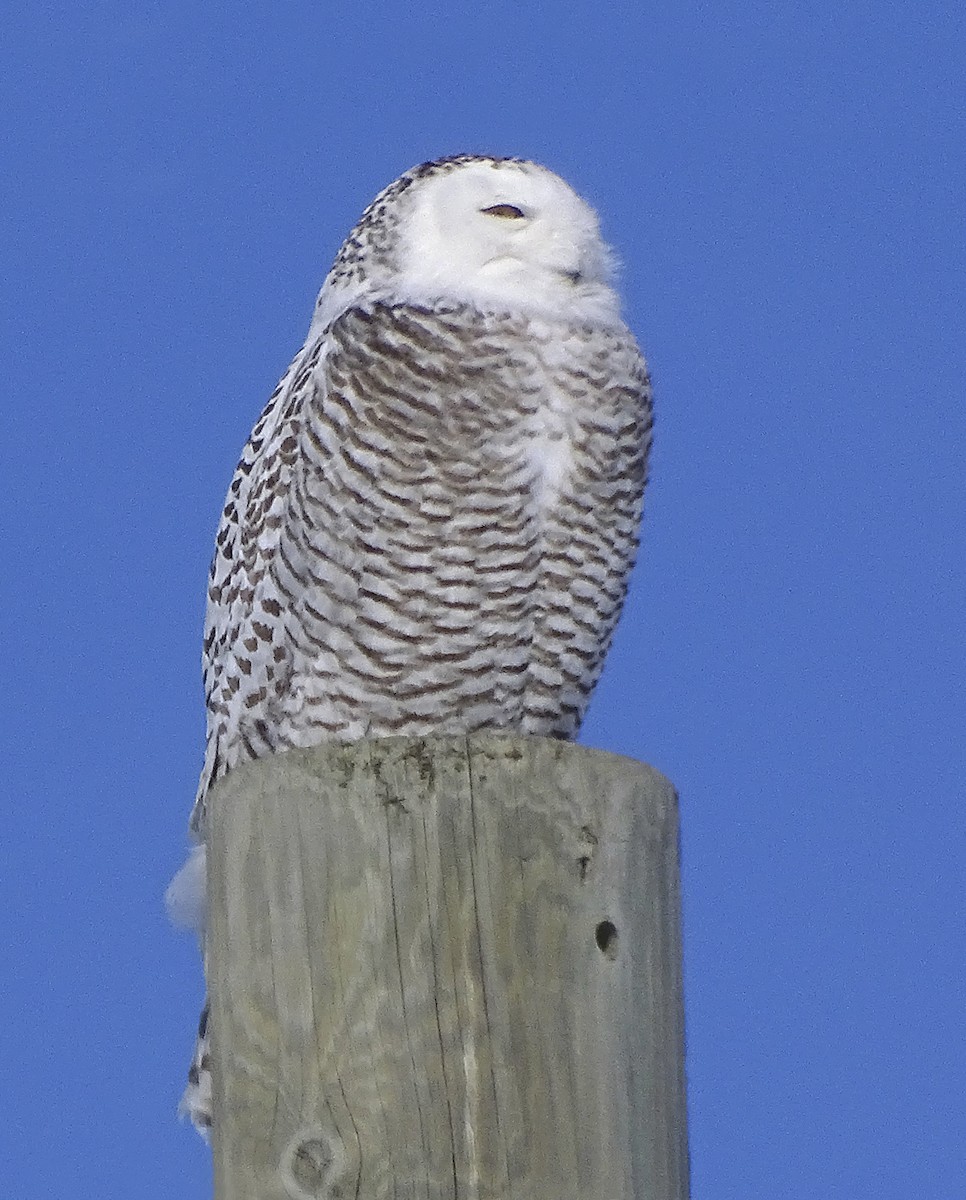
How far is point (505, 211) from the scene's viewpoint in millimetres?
4730

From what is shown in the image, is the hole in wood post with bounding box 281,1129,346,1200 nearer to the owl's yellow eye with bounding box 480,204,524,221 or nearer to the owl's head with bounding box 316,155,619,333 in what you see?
the owl's head with bounding box 316,155,619,333

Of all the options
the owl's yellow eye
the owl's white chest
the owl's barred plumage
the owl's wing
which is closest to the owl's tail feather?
the owl's barred plumage

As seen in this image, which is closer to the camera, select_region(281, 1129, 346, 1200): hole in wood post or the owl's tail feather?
select_region(281, 1129, 346, 1200): hole in wood post

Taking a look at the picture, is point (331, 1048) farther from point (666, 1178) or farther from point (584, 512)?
point (584, 512)

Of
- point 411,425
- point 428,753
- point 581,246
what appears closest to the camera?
point 428,753

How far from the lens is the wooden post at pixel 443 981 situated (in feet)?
8.04

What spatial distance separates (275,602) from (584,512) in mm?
738

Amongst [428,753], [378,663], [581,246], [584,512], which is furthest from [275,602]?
[428,753]

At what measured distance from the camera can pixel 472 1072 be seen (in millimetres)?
2459

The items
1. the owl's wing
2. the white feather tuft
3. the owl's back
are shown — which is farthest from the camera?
the owl's wing

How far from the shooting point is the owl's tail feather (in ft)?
13.6

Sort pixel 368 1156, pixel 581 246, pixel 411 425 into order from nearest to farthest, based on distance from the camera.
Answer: pixel 368 1156, pixel 411 425, pixel 581 246

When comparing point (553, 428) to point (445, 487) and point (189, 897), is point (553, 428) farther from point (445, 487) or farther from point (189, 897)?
point (189, 897)

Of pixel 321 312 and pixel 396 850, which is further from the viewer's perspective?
pixel 321 312
